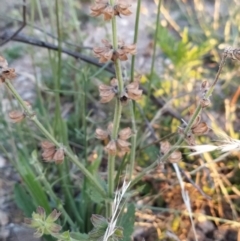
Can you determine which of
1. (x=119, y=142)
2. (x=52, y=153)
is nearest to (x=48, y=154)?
(x=52, y=153)

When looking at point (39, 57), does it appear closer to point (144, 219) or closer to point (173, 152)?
point (144, 219)

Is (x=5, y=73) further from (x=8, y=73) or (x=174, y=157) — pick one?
(x=174, y=157)

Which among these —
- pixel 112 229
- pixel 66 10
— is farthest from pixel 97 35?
pixel 112 229

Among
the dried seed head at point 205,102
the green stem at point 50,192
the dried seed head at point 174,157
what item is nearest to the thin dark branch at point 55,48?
the green stem at point 50,192

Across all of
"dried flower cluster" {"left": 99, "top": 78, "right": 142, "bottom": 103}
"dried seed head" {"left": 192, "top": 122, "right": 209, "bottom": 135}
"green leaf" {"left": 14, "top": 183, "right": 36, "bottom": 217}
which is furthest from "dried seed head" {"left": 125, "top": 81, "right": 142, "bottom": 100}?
"green leaf" {"left": 14, "top": 183, "right": 36, "bottom": 217}

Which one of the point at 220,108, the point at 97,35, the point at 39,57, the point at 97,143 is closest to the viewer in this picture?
the point at 97,143

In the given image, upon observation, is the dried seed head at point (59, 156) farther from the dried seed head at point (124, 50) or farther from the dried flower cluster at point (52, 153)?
the dried seed head at point (124, 50)
